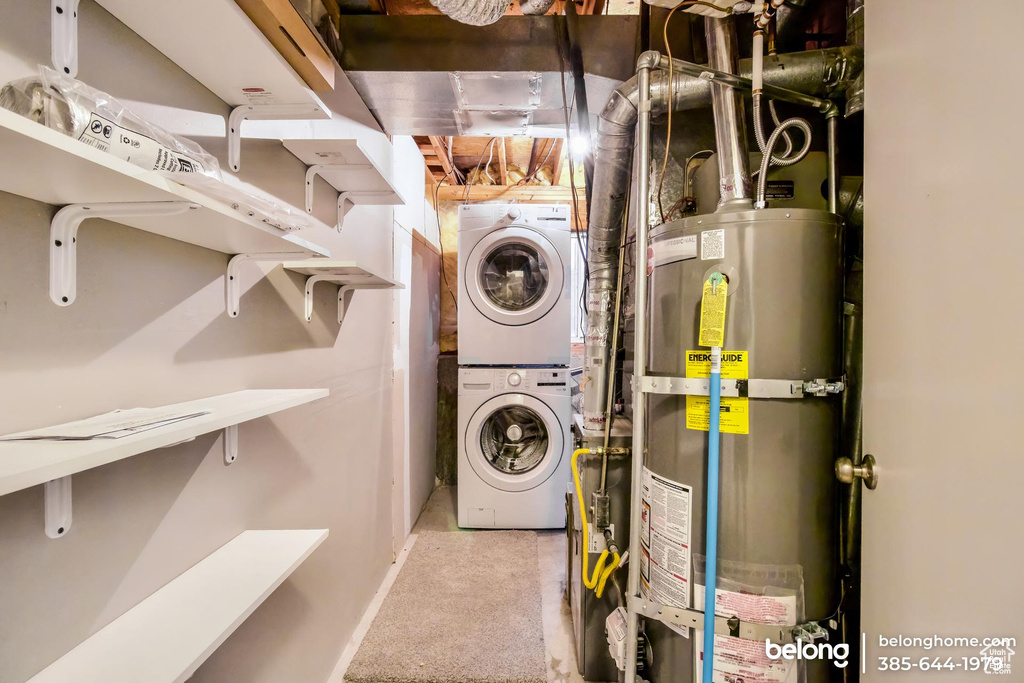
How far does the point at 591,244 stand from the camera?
1.66m

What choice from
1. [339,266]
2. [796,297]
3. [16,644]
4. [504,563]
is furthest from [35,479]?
[504,563]

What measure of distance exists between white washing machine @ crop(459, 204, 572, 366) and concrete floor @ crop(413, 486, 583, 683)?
41.7 inches

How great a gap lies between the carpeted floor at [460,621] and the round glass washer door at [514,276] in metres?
1.39

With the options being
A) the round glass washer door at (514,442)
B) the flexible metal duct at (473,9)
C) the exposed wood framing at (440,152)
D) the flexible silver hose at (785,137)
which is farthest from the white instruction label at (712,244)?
the exposed wood framing at (440,152)

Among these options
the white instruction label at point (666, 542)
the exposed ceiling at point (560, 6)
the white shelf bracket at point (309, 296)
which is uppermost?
the exposed ceiling at point (560, 6)

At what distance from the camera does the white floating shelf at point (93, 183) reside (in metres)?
0.39

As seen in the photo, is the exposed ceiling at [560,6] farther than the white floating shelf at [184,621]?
Yes

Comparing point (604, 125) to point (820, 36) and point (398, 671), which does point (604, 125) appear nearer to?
point (820, 36)

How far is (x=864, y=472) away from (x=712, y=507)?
30 cm

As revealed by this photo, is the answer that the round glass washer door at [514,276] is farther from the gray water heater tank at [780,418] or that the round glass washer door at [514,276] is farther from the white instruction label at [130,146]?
the white instruction label at [130,146]

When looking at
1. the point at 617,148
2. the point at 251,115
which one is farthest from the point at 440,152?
the point at 251,115

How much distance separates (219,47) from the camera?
0.76 m

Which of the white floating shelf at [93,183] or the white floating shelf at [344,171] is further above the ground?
the white floating shelf at [344,171]

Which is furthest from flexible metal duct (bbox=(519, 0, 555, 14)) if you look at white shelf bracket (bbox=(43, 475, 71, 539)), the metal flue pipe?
white shelf bracket (bbox=(43, 475, 71, 539))
